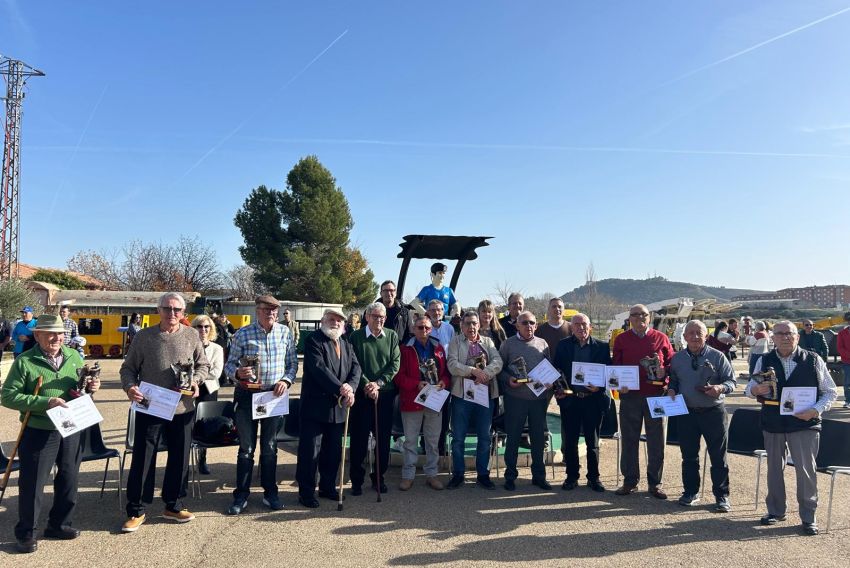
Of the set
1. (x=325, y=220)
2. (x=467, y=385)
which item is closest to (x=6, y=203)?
(x=325, y=220)

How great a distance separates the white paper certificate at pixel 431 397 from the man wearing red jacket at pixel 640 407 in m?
1.89

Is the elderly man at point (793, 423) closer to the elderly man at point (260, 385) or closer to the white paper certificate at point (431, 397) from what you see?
the white paper certificate at point (431, 397)

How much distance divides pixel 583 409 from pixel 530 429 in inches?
23.8

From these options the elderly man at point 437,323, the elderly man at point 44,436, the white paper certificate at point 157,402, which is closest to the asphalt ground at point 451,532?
the elderly man at point 44,436

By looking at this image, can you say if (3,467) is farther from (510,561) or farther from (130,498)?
(510,561)

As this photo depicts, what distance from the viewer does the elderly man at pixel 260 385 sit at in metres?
5.36

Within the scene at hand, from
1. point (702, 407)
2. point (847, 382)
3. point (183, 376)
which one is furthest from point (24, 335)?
point (847, 382)

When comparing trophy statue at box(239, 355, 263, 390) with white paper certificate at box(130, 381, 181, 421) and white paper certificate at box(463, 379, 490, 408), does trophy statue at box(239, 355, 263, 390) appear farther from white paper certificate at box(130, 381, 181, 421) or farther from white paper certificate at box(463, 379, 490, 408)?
white paper certificate at box(463, 379, 490, 408)

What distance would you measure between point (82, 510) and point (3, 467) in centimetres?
99

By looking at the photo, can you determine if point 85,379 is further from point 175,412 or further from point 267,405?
point 267,405

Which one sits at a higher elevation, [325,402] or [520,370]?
[520,370]

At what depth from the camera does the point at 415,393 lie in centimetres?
613

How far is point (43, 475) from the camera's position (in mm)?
4551

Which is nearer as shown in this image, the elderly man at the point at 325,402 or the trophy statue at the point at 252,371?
the trophy statue at the point at 252,371
